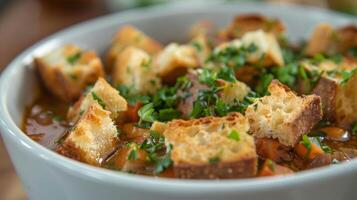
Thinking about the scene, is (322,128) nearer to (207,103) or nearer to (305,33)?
(207,103)

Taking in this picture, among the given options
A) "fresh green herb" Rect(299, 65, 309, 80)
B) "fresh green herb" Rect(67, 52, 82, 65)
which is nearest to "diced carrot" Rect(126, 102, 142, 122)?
"fresh green herb" Rect(67, 52, 82, 65)

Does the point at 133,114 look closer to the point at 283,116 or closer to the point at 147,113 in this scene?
the point at 147,113

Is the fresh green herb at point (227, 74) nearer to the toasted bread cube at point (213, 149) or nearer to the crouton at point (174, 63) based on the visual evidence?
the crouton at point (174, 63)

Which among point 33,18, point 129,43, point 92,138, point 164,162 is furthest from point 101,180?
point 33,18

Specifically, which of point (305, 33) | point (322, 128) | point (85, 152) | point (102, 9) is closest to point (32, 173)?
point (85, 152)

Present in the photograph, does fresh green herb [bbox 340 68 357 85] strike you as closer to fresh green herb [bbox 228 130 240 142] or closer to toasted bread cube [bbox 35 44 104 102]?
fresh green herb [bbox 228 130 240 142]
